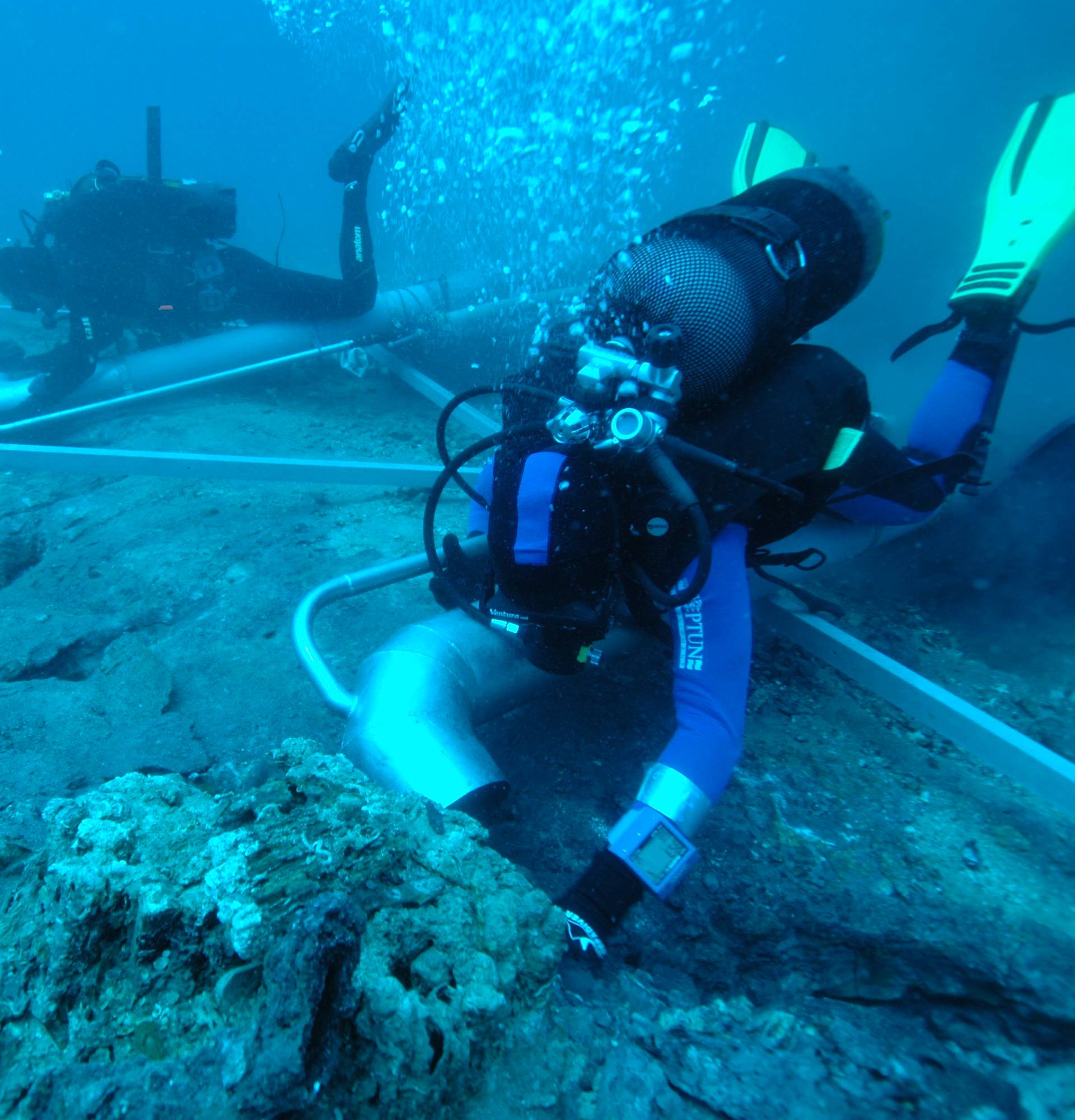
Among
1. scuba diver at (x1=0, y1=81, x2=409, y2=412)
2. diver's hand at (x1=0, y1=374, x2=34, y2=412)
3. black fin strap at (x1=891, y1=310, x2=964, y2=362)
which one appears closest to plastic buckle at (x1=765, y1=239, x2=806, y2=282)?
black fin strap at (x1=891, y1=310, x2=964, y2=362)

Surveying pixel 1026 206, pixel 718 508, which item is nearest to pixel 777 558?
pixel 718 508

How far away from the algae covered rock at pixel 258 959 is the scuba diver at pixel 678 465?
0.50 m

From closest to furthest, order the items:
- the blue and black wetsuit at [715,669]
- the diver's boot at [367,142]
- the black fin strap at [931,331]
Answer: the blue and black wetsuit at [715,669] → the black fin strap at [931,331] → the diver's boot at [367,142]

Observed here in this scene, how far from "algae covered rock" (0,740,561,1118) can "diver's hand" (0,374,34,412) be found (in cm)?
583

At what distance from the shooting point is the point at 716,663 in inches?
75.6

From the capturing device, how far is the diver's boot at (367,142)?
6.60m

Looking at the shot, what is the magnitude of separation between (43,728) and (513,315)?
6.42 m

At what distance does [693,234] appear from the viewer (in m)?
2.10

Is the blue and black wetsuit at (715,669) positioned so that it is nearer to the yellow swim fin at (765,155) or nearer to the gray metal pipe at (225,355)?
the yellow swim fin at (765,155)

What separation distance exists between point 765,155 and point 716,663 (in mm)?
3890

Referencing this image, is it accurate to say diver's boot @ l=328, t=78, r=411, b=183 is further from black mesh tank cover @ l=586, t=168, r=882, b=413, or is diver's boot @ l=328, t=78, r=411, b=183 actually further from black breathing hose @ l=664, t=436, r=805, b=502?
black breathing hose @ l=664, t=436, r=805, b=502

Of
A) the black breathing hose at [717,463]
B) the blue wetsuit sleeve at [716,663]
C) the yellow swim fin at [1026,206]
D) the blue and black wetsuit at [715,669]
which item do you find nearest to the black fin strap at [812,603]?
the blue and black wetsuit at [715,669]

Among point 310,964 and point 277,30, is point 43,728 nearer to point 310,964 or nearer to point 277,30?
point 310,964

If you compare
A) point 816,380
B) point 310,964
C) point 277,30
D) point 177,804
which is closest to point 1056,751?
point 816,380
